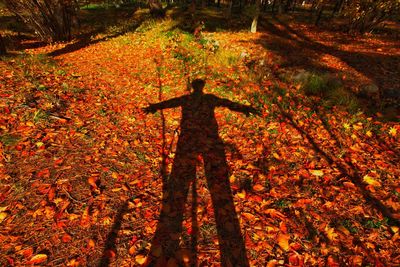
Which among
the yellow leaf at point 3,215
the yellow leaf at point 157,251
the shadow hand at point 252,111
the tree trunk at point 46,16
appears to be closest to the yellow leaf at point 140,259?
the yellow leaf at point 157,251

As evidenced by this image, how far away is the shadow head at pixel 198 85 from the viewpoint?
23.4 feet

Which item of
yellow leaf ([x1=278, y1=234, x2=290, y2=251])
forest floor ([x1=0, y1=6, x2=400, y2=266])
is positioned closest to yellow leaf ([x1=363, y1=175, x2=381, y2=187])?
forest floor ([x1=0, y1=6, x2=400, y2=266])

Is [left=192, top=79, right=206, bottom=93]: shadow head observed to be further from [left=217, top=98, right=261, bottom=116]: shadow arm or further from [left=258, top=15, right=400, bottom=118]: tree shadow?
[left=258, top=15, right=400, bottom=118]: tree shadow

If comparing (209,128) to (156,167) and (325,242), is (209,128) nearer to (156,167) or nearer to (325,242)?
(156,167)

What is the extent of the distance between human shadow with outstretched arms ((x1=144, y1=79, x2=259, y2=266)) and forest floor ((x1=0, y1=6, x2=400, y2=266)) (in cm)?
11

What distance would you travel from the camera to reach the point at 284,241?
126 inches

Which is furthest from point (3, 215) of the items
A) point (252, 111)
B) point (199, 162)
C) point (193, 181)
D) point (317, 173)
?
point (252, 111)

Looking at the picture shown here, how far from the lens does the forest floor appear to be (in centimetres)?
311

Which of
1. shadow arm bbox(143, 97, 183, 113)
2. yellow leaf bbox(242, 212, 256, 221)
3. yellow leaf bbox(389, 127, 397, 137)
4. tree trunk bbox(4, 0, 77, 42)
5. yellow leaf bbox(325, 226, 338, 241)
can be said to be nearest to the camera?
yellow leaf bbox(325, 226, 338, 241)

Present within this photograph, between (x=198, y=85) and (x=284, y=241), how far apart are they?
5.31m

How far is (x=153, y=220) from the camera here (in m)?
3.43

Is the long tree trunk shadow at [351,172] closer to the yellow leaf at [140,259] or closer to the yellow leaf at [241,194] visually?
the yellow leaf at [241,194]

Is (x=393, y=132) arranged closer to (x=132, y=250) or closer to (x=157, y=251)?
(x=157, y=251)

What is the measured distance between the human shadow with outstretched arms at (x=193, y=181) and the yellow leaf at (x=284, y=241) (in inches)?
20.6
